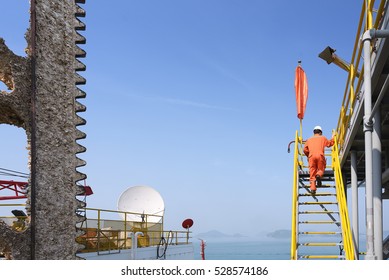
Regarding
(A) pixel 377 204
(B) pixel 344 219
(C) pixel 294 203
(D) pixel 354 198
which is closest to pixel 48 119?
(C) pixel 294 203

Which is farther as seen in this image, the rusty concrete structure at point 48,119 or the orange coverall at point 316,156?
the orange coverall at point 316,156

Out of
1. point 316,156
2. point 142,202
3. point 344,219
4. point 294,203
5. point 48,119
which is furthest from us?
point 142,202

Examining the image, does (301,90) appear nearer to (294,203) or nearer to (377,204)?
(294,203)

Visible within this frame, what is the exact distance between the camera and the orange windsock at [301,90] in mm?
15195

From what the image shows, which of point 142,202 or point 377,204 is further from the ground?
point 377,204

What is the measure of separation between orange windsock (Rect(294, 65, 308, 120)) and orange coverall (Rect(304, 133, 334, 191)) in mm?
2545

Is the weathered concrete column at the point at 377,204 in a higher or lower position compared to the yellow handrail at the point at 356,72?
lower

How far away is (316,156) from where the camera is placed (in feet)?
41.2

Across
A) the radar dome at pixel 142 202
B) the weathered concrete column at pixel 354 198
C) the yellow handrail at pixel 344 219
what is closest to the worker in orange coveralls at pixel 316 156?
the yellow handrail at pixel 344 219

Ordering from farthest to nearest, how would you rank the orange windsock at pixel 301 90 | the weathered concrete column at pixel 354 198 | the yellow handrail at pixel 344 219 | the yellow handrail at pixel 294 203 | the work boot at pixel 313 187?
the orange windsock at pixel 301 90 → the weathered concrete column at pixel 354 198 → the work boot at pixel 313 187 → the yellow handrail at pixel 294 203 → the yellow handrail at pixel 344 219

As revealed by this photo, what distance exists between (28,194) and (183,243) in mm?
11801

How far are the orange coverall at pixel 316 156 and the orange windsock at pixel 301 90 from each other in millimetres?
2545

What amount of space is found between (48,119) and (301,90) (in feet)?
25.6

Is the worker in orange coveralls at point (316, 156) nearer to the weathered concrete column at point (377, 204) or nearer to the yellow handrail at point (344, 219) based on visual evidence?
the yellow handrail at point (344, 219)
